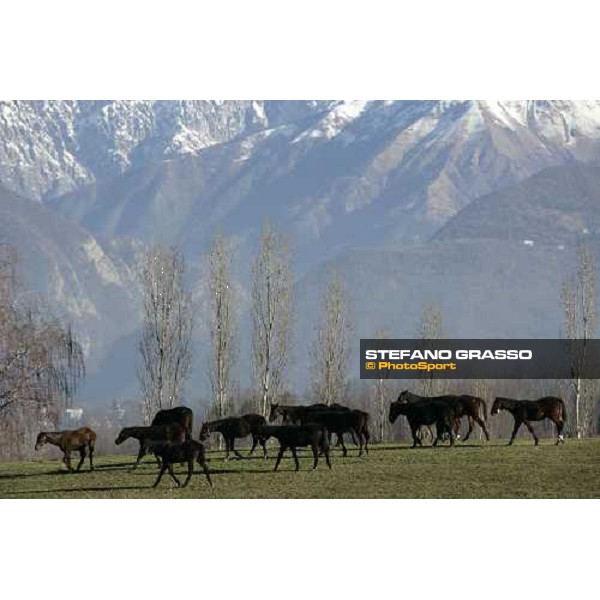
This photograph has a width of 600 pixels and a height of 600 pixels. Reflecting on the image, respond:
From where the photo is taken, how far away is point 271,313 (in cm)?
3666

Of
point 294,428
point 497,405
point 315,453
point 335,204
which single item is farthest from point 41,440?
point 335,204

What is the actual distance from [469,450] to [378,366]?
8.88 ft

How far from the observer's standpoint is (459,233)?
341 feet

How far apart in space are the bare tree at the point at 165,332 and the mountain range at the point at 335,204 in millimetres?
1908

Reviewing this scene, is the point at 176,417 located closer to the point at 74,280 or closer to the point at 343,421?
the point at 343,421

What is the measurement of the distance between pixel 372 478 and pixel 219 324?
11658 millimetres

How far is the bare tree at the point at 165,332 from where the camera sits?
36719mm

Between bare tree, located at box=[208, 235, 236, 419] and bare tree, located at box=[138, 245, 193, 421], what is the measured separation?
74cm

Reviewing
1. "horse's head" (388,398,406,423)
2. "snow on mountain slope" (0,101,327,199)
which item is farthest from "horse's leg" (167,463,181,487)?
"snow on mountain slope" (0,101,327,199)

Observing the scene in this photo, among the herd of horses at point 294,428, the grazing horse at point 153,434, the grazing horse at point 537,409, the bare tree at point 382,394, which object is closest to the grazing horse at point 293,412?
the herd of horses at point 294,428

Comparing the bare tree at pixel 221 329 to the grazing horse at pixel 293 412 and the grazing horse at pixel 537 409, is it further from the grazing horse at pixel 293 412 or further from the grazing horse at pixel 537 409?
the grazing horse at pixel 537 409

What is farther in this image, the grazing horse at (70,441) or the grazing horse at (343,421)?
the grazing horse at (343,421)

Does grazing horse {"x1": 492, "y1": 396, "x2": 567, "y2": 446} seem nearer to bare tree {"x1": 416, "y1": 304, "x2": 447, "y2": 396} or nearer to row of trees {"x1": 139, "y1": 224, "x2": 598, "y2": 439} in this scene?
bare tree {"x1": 416, "y1": 304, "x2": 447, "y2": 396}

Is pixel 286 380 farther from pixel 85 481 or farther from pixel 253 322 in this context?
pixel 85 481
